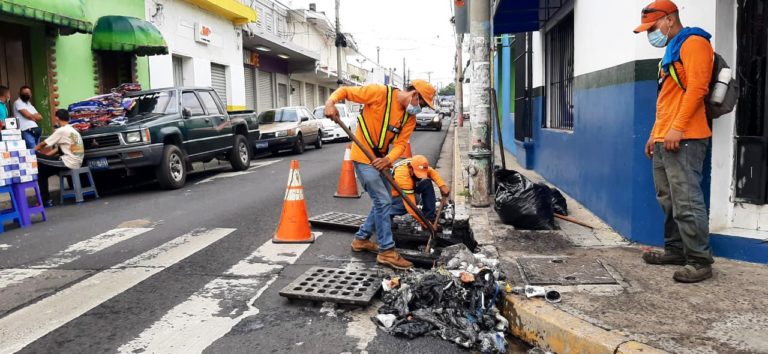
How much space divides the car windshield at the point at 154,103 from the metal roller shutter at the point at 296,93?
22.6 meters

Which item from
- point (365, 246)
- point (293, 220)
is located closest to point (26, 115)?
point (293, 220)

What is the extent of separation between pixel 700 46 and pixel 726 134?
3.36ft

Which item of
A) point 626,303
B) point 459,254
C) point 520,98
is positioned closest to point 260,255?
point 459,254

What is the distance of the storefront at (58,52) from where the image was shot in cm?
1173

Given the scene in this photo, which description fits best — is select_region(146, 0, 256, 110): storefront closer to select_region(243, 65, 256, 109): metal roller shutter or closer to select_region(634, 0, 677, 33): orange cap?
select_region(243, 65, 256, 109): metal roller shutter

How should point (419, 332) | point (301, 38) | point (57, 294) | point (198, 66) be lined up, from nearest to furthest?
point (419, 332), point (57, 294), point (198, 66), point (301, 38)

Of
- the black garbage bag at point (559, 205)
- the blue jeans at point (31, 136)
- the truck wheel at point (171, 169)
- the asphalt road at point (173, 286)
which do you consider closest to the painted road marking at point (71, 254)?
the asphalt road at point (173, 286)

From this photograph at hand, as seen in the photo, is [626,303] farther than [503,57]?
No

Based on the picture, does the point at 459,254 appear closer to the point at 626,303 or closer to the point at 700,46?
the point at 626,303

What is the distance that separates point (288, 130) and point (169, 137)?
6.74 meters

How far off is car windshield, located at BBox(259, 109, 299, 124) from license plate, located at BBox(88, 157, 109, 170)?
8.81 m

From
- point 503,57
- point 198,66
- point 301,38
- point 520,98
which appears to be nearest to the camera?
point 520,98

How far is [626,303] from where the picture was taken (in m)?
3.78

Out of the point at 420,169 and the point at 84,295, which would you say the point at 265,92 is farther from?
the point at 84,295
